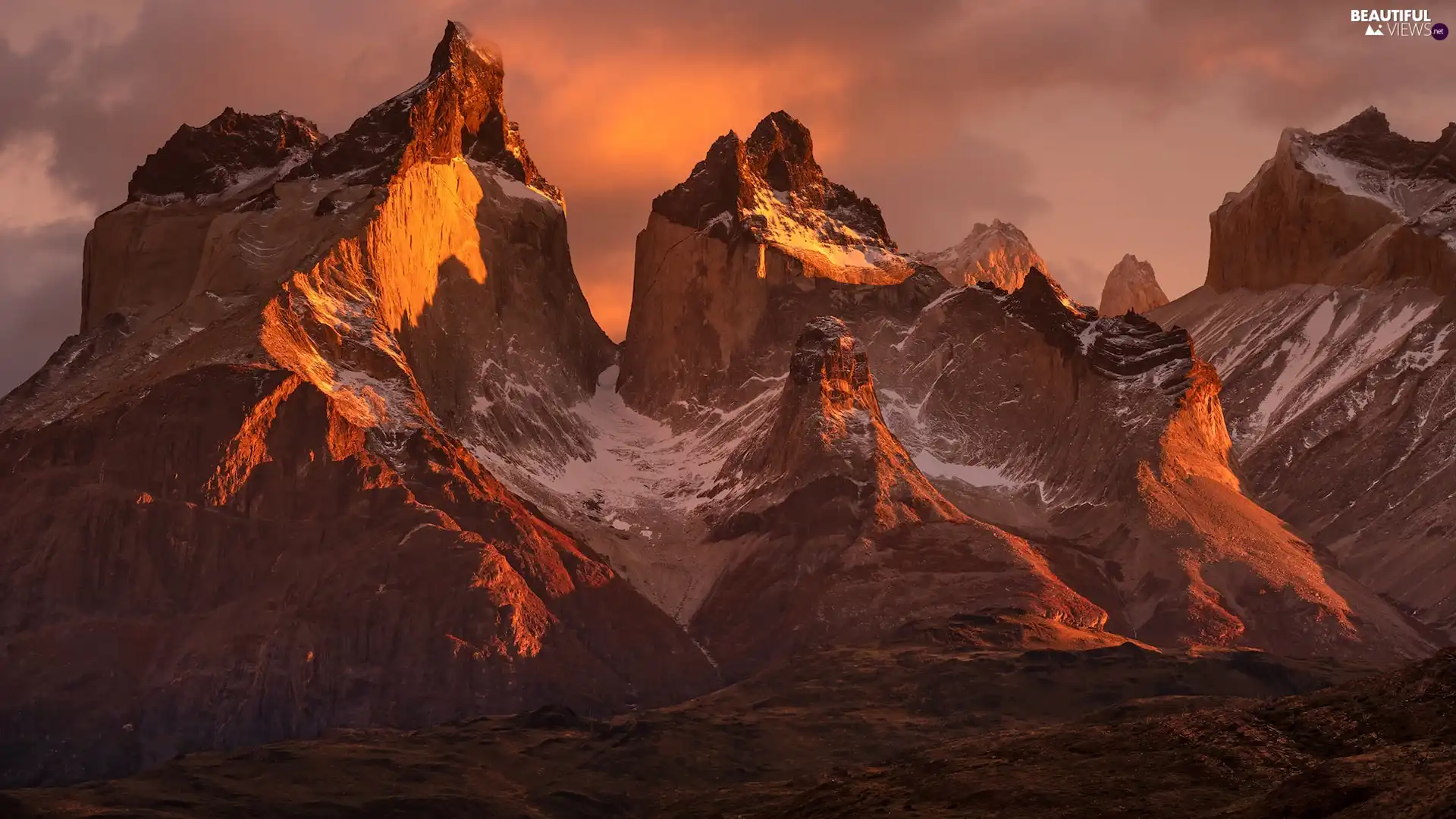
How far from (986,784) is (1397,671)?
27.6 meters

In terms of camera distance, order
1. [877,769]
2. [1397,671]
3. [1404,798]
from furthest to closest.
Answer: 1. [877,769]
2. [1397,671]
3. [1404,798]

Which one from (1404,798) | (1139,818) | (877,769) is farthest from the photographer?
(877,769)

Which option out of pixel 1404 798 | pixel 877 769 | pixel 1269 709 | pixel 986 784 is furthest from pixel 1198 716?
pixel 1404 798

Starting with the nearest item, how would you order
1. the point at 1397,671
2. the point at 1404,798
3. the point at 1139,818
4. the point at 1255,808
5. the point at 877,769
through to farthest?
the point at 1404,798 → the point at 1255,808 → the point at 1139,818 → the point at 1397,671 → the point at 877,769

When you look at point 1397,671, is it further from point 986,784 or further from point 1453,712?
point 986,784

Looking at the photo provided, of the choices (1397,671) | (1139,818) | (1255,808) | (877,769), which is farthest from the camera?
(877,769)

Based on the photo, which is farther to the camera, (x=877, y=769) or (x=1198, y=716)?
(x=877, y=769)

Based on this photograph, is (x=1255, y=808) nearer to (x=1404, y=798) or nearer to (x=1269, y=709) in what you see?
(x=1404, y=798)

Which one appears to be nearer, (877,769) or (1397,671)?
(1397,671)

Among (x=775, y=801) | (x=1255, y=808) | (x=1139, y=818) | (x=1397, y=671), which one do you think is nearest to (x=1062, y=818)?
(x=1139, y=818)

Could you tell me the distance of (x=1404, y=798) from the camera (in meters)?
129

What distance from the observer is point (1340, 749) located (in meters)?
156

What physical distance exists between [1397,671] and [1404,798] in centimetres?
3875

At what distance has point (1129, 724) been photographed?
17575 centimetres
